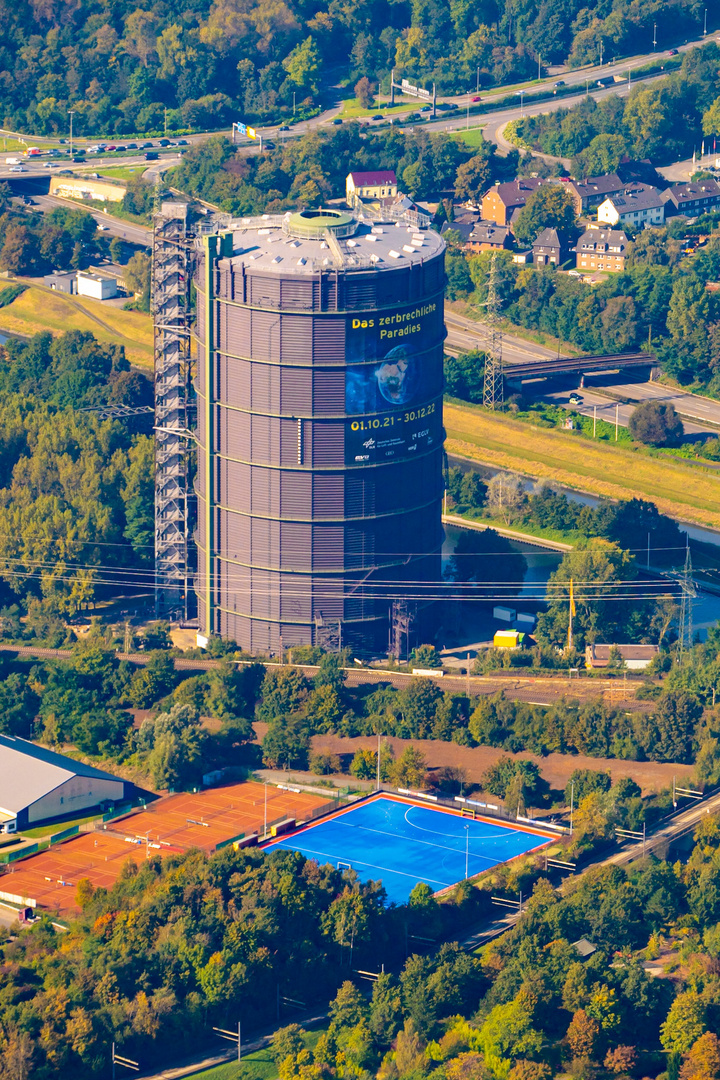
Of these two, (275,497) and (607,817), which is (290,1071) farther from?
(275,497)

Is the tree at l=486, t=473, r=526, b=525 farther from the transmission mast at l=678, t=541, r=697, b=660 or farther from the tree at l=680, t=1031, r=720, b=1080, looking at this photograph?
the tree at l=680, t=1031, r=720, b=1080

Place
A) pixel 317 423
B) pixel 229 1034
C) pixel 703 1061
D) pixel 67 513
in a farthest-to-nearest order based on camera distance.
Result: pixel 67 513
pixel 317 423
pixel 229 1034
pixel 703 1061

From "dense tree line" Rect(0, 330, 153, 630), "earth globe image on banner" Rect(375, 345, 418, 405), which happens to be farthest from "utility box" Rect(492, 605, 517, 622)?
"dense tree line" Rect(0, 330, 153, 630)

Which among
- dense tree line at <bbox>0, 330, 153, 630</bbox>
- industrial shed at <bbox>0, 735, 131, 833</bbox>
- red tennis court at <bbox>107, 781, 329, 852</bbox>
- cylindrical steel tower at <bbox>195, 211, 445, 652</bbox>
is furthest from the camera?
dense tree line at <bbox>0, 330, 153, 630</bbox>

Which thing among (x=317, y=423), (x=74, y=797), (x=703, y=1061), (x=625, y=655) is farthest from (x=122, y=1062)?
(x=625, y=655)

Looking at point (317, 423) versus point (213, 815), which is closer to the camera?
point (213, 815)

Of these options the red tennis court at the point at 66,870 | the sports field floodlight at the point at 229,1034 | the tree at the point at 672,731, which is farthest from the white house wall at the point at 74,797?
the tree at the point at 672,731

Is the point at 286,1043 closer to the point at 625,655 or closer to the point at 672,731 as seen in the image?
the point at 672,731
